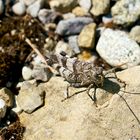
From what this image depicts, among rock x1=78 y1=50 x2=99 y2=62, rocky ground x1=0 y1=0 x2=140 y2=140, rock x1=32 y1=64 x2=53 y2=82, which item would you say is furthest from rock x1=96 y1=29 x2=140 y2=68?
rock x1=32 y1=64 x2=53 y2=82

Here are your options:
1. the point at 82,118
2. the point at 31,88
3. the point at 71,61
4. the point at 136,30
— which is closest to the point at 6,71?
the point at 31,88

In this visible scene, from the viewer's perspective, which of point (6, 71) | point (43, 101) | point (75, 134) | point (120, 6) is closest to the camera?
point (75, 134)

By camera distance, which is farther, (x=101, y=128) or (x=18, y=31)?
(x=18, y=31)

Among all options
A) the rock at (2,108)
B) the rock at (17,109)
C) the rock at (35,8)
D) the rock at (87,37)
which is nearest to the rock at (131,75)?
the rock at (87,37)

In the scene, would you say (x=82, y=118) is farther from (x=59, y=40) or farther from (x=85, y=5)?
(x=85, y=5)

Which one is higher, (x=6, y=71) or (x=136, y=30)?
(x=6, y=71)

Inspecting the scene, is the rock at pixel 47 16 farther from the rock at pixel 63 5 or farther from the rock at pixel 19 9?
the rock at pixel 19 9
